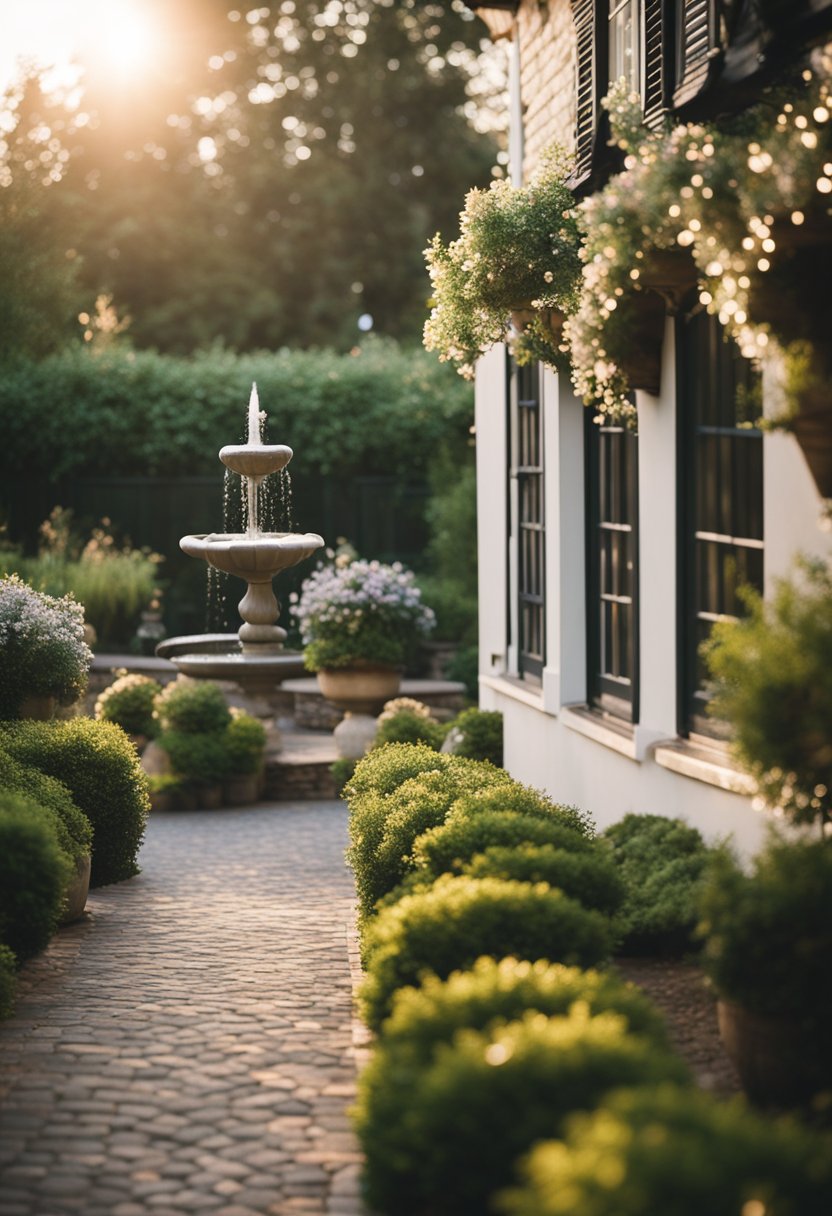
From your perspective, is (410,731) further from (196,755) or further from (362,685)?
(196,755)

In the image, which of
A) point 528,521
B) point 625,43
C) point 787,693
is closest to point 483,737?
point 528,521

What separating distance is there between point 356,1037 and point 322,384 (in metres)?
14.8

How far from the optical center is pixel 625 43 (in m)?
9.30

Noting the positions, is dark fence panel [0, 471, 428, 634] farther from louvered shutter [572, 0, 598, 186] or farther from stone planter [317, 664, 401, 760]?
louvered shutter [572, 0, 598, 186]

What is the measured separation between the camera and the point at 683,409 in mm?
8219

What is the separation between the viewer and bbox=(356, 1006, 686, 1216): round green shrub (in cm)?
381

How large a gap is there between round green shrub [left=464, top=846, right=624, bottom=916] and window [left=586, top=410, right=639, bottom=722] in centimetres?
296

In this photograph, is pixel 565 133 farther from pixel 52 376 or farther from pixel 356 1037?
pixel 52 376

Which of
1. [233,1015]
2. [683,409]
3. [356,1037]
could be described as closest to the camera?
[356,1037]

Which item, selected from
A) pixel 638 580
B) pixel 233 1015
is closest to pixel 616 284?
pixel 638 580

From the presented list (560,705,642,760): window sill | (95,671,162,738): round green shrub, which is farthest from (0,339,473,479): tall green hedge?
(560,705,642,760): window sill

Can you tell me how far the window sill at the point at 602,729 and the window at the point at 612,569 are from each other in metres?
0.09

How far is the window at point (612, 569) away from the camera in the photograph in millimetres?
9312

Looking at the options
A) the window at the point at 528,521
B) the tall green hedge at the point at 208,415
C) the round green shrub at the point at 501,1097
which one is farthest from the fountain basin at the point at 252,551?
the tall green hedge at the point at 208,415
